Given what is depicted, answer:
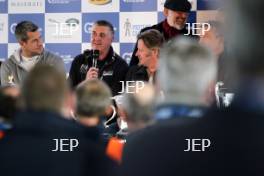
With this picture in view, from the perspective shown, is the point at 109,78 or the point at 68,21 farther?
the point at 68,21

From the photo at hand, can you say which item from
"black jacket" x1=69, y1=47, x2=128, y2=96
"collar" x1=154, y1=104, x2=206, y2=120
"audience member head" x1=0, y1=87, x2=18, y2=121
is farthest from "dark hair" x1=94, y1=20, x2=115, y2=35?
"collar" x1=154, y1=104, x2=206, y2=120

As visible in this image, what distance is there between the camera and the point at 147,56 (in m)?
3.26

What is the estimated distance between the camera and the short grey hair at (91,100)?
1854 mm

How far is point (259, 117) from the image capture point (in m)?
0.66

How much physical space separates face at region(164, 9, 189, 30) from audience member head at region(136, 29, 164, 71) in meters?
0.17

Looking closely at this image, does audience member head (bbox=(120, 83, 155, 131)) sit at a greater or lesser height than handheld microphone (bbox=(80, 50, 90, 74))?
lesser

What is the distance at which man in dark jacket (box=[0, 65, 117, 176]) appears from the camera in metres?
1.04

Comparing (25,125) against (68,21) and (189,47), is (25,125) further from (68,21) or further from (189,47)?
(68,21)

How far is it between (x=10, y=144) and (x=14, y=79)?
7.69 feet

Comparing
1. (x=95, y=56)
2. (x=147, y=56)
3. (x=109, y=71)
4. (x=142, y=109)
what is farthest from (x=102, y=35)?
(x=142, y=109)

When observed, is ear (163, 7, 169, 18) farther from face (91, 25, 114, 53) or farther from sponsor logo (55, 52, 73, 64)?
sponsor logo (55, 52, 73, 64)

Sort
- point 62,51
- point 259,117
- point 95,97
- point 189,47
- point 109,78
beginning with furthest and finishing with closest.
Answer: point 62,51, point 109,78, point 95,97, point 189,47, point 259,117

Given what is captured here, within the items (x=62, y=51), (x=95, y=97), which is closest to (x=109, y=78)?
(x=62, y=51)

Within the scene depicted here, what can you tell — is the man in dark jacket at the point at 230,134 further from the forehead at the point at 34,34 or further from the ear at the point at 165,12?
the forehead at the point at 34,34
